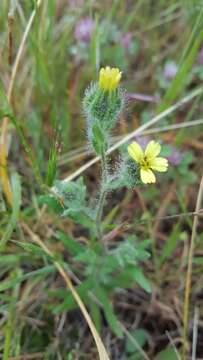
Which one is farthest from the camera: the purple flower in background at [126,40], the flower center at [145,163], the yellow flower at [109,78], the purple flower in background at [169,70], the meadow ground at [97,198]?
the purple flower in background at [126,40]

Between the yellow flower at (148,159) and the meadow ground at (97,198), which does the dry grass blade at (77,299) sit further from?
the yellow flower at (148,159)

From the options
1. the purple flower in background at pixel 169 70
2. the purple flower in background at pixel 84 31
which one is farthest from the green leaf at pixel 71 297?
the purple flower in background at pixel 84 31

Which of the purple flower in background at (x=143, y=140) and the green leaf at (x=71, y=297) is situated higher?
the purple flower in background at (x=143, y=140)

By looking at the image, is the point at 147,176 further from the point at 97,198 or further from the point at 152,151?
the point at 97,198

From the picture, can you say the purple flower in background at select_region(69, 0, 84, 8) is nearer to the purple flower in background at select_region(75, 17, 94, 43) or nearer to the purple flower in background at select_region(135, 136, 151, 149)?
the purple flower in background at select_region(75, 17, 94, 43)

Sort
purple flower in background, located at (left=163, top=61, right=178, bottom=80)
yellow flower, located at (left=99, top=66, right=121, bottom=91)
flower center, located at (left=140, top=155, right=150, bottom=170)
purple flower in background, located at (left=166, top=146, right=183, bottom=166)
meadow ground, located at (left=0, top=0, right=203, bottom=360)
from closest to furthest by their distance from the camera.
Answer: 1. yellow flower, located at (left=99, top=66, right=121, bottom=91)
2. flower center, located at (left=140, top=155, right=150, bottom=170)
3. meadow ground, located at (left=0, top=0, right=203, bottom=360)
4. purple flower in background, located at (left=166, top=146, right=183, bottom=166)
5. purple flower in background, located at (left=163, top=61, right=178, bottom=80)

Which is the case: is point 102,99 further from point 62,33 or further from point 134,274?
point 62,33

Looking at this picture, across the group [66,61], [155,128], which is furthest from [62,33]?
[155,128]

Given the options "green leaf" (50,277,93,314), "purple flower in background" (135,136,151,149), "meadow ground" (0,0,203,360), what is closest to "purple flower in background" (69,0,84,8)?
"meadow ground" (0,0,203,360)

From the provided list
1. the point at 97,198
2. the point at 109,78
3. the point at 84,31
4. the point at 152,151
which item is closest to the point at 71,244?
the point at 97,198
